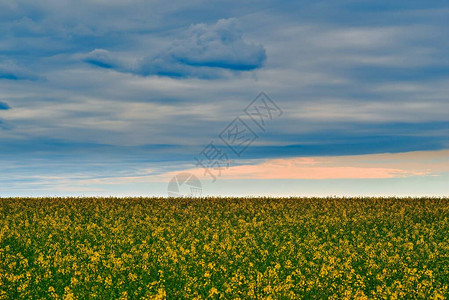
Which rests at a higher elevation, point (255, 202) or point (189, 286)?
point (255, 202)

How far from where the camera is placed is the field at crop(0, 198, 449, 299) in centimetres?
1449

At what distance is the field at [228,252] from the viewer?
14492mm

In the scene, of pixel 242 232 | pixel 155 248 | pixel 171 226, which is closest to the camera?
pixel 155 248

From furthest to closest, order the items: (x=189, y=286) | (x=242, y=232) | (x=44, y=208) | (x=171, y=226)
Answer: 1. (x=44, y=208)
2. (x=171, y=226)
3. (x=242, y=232)
4. (x=189, y=286)

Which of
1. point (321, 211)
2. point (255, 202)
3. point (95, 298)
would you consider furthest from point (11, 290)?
point (255, 202)

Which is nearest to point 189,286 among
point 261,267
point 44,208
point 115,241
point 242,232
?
point 261,267

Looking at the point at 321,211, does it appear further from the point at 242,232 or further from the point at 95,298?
the point at 95,298

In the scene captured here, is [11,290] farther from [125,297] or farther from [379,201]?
[379,201]

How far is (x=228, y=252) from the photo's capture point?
67.7ft

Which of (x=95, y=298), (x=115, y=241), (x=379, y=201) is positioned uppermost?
(x=379, y=201)

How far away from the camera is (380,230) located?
108 ft

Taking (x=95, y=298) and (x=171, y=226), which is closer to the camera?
(x=95, y=298)

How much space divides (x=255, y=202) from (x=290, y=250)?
25413 millimetres

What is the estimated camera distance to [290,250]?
71.7ft
